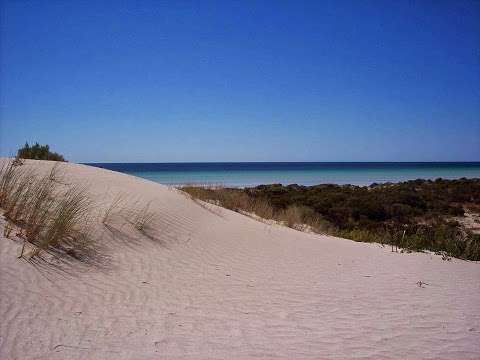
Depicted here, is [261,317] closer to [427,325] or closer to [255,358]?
[255,358]

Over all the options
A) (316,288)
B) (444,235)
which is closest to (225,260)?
(316,288)

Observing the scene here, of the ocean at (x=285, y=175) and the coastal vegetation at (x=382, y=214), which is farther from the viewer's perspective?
the ocean at (x=285, y=175)

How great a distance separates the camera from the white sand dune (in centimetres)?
362

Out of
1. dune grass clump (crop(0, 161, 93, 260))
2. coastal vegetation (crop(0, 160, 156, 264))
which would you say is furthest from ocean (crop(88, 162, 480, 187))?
dune grass clump (crop(0, 161, 93, 260))

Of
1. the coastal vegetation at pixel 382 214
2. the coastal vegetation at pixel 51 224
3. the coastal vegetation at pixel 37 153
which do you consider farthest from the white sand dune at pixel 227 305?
the coastal vegetation at pixel 37 153

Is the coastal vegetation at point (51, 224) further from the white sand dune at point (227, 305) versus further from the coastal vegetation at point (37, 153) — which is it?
the coastal vegetation at point (37, 153)

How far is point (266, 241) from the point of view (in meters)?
9.17

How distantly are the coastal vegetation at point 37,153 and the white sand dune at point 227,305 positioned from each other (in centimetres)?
A: 836

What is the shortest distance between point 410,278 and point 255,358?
4.21m

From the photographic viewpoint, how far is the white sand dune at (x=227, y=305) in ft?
11.9

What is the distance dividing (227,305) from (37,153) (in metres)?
12.1

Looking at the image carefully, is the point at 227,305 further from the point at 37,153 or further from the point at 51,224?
the point at 37,153

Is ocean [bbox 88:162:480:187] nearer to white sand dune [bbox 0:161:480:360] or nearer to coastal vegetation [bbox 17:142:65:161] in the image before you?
coastal vegetation [bbox 17:142:65:161]

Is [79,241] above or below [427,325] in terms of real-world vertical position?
above
